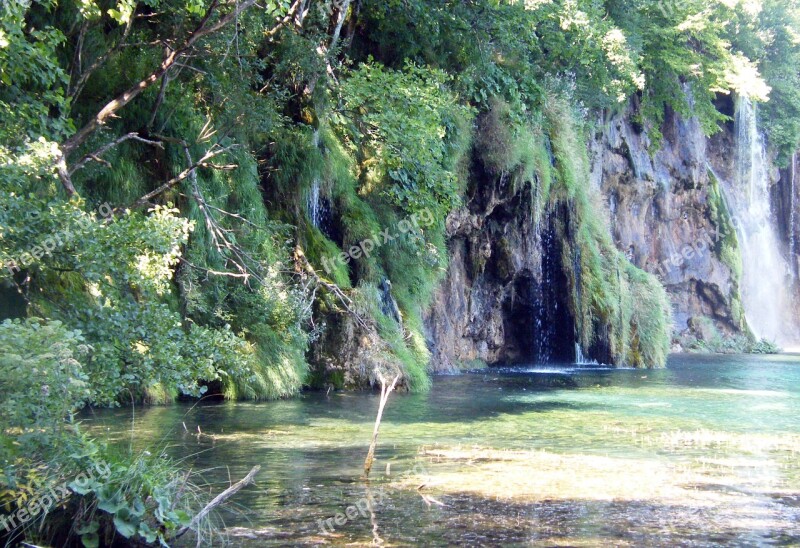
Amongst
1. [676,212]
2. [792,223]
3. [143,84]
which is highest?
[792,223]

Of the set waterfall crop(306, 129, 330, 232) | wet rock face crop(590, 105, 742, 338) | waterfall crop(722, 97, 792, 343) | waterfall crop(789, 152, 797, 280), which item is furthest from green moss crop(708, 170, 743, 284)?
waterfall crop(306, 129, 330, 232)

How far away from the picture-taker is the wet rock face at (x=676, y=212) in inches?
1505

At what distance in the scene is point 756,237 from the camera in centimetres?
4872

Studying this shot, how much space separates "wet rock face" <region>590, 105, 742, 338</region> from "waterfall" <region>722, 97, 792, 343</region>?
0.95 m

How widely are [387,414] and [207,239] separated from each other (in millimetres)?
4513

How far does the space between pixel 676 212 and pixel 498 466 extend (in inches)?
1412

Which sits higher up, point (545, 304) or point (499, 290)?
point (499, 290)

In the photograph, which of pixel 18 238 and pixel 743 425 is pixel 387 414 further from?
pixel 18 238

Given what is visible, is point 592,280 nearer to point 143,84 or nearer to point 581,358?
point 581,358

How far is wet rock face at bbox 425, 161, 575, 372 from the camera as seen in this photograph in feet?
86.7

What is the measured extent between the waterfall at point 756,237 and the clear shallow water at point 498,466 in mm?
31414

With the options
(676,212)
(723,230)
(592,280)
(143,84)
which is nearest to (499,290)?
(592,280)

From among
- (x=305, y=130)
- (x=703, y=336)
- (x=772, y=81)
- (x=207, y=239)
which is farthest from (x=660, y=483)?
(x=772, y=81)

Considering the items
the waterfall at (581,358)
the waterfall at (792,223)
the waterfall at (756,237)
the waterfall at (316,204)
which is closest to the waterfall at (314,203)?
the waterfall at (316,204)
